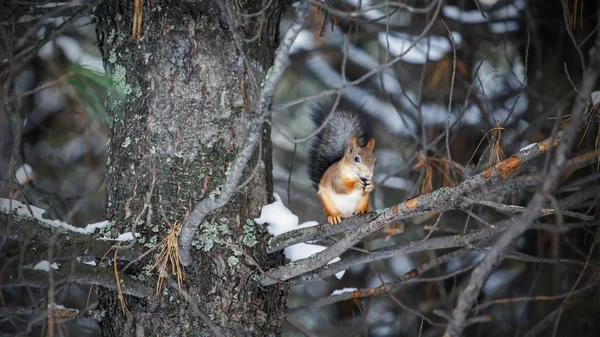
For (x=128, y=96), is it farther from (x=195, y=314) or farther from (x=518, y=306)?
(x=518, y=306)

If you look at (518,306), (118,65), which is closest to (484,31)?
(518,306)

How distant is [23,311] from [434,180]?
2.07 metres

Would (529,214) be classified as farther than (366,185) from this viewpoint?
No

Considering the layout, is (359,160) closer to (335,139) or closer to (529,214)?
(335,139)

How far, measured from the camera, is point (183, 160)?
5.78 feet

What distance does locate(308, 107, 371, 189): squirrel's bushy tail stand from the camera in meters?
2.47

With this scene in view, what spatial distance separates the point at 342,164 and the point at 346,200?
0.14m

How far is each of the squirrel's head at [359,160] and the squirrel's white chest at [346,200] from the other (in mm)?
107

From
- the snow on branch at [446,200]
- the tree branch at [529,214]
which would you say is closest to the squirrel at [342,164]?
the snow on branch at [446,200]

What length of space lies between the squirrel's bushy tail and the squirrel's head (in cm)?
11

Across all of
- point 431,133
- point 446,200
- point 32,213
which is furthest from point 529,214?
point 431,133

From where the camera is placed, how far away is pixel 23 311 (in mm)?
1646

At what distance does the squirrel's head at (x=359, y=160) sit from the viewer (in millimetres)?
2303

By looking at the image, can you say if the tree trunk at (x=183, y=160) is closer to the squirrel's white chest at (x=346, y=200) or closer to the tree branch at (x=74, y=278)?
the tree branch at (x=74, y=278)
